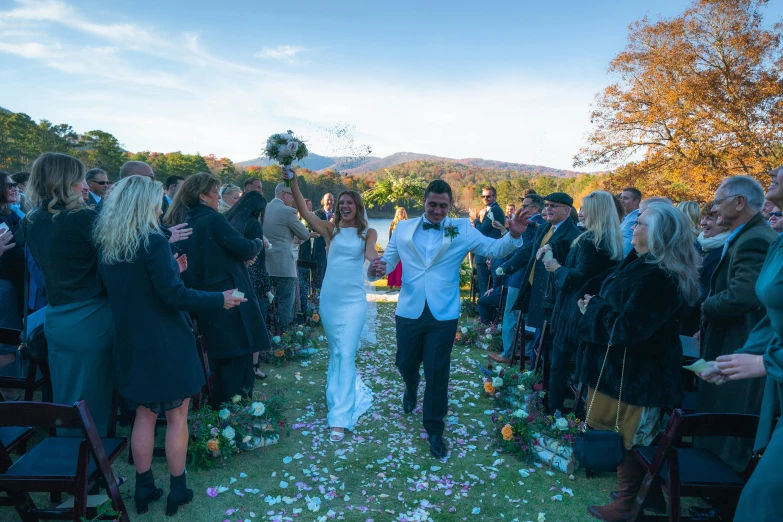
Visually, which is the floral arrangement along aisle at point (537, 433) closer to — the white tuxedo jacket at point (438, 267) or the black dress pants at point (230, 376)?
the white tuxedo jacket at point (438, 267)

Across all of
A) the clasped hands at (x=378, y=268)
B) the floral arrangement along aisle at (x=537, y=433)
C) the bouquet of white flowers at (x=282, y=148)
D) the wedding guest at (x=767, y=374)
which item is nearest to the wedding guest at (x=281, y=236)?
the bouquet of white flowers at (x=282, y=148)

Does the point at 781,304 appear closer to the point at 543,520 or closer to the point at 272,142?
the point at 543,520

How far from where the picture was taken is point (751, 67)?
1727 cm

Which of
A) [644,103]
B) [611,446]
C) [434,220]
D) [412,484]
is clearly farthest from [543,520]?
[644,103]

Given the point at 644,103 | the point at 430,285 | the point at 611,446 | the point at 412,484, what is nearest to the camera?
the point at 611,446

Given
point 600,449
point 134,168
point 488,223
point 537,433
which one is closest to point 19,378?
point 134,168

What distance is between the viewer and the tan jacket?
691 centimetres

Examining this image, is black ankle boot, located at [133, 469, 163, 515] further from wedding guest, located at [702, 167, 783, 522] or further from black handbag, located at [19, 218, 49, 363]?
wedding guest, located at [702, 167, 783, 522]

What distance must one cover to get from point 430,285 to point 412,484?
1.71m

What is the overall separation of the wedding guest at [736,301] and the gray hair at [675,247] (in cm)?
56

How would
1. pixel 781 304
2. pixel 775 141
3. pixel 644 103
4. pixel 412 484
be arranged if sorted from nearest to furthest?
pixel 781 304 → pixel 412 484 → pixel 775 141 → pixel 644 103

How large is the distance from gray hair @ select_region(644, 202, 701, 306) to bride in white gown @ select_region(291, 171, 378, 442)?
2517 millimetres

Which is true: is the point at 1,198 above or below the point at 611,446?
above

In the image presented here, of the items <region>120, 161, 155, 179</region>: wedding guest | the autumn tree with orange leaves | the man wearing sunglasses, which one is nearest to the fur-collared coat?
<region>120, 161, 155, 179</region>: wedding guest
